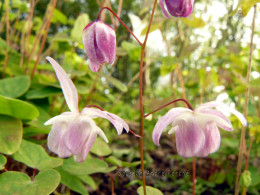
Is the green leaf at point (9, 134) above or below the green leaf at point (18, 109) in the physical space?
below

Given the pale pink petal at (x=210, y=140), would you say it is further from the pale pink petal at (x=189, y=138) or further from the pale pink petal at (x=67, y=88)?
the pale pink petal at (x=67, y=88)

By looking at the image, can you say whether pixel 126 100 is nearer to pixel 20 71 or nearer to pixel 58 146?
pixel 20 71

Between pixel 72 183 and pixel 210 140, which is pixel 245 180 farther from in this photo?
pixel 72 183

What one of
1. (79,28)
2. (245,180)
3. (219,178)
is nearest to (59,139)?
(245,180)

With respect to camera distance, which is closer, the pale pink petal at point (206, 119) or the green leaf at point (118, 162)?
the pale pink petal at point (206, 119)

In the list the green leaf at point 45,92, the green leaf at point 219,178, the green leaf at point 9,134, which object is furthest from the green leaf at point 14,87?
the green leaf at point 219,178

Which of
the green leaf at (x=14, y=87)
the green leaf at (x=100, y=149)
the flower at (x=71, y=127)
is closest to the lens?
the flower at (x=71, y=127)
